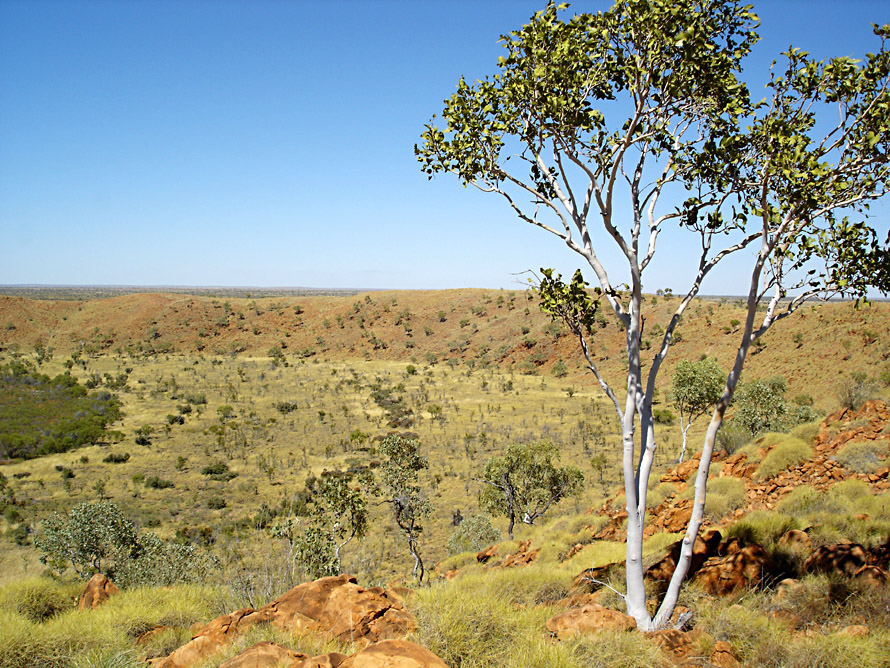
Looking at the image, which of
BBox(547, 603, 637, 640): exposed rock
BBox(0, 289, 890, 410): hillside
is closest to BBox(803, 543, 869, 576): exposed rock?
BBox(547, 603, 637, 640): exposed rock

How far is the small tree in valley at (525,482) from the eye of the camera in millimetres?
18359

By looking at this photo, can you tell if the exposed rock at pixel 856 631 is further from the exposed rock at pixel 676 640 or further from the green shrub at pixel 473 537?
the green shrub at pixel 473 537

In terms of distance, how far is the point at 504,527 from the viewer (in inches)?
799

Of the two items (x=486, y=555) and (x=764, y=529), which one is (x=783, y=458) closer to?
(x=764, y=529)

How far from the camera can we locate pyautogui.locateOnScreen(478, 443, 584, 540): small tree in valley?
18.4 metres

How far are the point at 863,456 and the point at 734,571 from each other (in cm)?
734

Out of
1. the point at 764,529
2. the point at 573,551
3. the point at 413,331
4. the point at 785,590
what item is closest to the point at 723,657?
the point at 785,590

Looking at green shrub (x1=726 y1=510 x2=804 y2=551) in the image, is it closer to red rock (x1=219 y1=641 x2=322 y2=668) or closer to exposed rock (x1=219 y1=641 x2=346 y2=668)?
exposed rock (x1=219 y1=641 x2=346 y2=668)

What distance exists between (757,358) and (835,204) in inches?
1514

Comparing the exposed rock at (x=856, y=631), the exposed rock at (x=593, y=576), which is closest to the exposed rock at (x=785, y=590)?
the exposed rock at (x=856, y=631)

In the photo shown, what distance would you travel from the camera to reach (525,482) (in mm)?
18812

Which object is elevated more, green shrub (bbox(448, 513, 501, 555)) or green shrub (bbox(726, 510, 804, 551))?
green shrub (bbox(726, 510, 804, 551))

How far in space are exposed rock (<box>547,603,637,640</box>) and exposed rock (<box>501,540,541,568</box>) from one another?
6.42 m

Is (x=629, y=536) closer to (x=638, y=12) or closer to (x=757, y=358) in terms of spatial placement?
(x=638, y=12)
